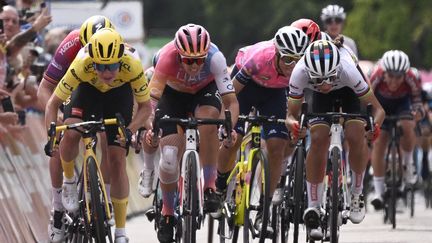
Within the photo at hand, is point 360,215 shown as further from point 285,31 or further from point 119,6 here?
point 119,6

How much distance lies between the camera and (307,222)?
45.9 ft

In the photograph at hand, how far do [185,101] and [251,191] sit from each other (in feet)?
3.51

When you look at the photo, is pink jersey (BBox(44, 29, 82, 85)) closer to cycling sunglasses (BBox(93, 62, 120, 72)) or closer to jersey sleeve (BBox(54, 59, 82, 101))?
jersey sleeve (BBox(54, 59, 82, 101))

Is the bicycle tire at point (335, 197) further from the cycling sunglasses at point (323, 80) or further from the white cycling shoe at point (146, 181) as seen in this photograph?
the white cycling shoe at point (146, 181)

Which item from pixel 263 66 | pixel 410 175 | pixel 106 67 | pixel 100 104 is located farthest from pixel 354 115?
pixel 410 175

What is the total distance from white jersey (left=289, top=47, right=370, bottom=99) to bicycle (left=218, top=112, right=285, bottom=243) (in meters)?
0.43

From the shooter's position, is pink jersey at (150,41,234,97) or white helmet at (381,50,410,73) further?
white helmet at (381,50,410,73)

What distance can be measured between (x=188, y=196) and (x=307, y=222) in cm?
148

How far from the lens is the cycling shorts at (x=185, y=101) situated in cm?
1419

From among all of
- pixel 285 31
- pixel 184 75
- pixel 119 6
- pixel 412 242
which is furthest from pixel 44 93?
pixel 119 6

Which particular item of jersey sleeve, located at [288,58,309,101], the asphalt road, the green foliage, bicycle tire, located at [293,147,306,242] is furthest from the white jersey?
the green foliage

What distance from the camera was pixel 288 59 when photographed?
1423cm

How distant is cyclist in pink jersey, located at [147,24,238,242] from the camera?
44.2 ft

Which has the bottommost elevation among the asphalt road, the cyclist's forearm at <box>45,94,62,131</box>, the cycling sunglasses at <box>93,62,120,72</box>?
the asphalt road
